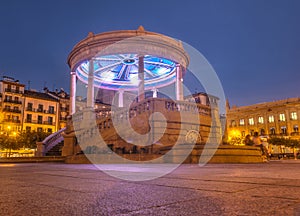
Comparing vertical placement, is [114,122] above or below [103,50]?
below

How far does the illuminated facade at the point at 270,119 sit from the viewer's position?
189 ft

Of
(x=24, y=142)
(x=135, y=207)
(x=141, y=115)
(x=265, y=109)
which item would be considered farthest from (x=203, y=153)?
(x=265, y=109)

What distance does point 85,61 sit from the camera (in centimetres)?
2448

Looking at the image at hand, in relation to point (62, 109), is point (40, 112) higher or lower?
lower

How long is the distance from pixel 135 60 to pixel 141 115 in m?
12.9

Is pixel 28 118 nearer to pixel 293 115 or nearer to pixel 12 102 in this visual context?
pixel 12 102

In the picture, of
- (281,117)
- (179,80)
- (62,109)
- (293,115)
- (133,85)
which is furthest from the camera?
(281,117)

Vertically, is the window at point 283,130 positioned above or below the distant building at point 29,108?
below

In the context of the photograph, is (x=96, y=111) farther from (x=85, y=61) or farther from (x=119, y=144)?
(x=85, y=61)

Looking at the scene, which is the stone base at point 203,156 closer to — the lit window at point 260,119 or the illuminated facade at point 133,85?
the illuminated facade at point 133,85

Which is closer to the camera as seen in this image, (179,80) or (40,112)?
(179,80)

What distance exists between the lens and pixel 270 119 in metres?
61.5

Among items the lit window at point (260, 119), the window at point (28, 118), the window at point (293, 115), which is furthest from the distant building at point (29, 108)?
the window at point (293, 115)

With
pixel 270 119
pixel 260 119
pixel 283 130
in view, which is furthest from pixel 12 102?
pixel 283 130
